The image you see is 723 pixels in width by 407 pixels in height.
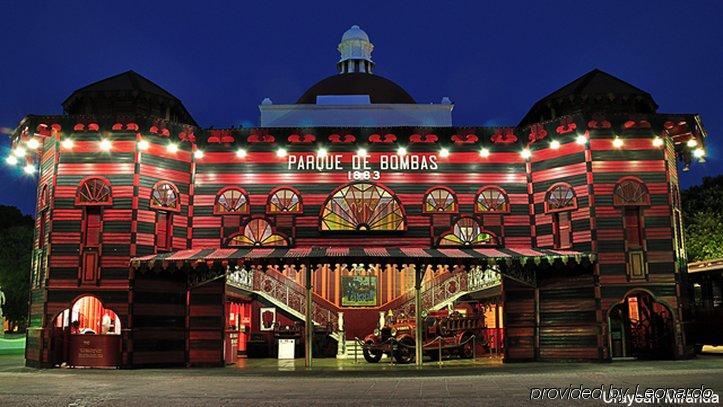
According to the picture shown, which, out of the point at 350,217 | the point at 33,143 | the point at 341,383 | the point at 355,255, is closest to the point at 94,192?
the point at 33,143

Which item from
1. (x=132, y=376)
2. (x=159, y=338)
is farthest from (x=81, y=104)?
(x=132, y=376)

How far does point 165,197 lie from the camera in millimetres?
22703

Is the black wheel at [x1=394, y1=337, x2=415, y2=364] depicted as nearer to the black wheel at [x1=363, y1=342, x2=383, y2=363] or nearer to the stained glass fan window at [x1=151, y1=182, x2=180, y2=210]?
the black wheel at [x1=363, y1=342, x2=383, y2=363]

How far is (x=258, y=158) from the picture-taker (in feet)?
78.6

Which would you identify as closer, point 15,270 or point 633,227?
point 633,227

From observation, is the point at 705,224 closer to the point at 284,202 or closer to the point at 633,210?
Result: the point at 633,210

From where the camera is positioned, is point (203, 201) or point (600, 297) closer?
point (600, 297)

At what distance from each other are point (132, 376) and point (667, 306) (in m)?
16.6

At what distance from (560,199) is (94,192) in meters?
15.5

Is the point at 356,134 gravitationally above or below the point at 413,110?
below

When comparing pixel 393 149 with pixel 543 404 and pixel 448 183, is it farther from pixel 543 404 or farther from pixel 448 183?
pixel 543 404

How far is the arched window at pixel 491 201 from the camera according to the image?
930 inches

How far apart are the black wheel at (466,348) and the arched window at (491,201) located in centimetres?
475

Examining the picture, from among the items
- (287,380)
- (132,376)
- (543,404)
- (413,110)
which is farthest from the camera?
(413,110)
